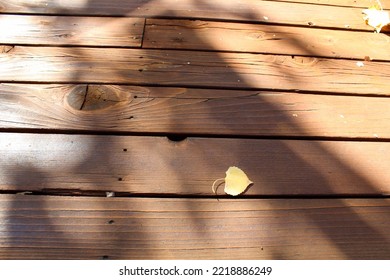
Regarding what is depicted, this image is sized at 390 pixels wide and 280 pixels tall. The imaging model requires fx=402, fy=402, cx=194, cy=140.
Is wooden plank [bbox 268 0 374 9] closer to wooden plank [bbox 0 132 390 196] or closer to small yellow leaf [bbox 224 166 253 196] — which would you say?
wooden plank [bbox 0 132 390 196]

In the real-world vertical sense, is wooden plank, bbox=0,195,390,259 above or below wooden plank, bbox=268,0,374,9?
below

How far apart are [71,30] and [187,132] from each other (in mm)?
692

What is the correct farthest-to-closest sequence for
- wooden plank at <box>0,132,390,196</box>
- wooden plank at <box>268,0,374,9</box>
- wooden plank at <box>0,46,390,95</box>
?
wooden plank at <box>268,0,374,9</box>, wooden plank at <box>0,46,390,95</box>, wooden plank at <box>0,132,390,196</box>

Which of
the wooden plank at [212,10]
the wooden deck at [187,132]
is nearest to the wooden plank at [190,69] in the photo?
the wooden deck at [187,132]

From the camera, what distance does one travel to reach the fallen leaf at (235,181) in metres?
1.06

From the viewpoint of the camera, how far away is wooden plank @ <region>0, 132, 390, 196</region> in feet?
3.48

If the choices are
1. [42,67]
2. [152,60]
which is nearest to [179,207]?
[152,60]

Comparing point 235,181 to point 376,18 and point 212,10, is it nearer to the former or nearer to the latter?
point 212,10

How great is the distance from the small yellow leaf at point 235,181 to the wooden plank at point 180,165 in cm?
2

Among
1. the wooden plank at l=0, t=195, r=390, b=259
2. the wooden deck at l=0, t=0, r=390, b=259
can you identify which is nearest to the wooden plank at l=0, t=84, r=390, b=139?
the wooden deck at l=0, t=0, r=390, b=259

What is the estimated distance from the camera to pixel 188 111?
1248 millimetres

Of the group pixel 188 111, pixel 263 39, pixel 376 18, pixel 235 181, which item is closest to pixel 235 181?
pixel 235 181

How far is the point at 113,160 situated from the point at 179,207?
23 centimetres

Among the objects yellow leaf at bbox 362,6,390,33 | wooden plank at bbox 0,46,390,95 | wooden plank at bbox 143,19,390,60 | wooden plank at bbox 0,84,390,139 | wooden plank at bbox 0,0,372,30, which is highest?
wooden plank at bbox 0,0,372,30
